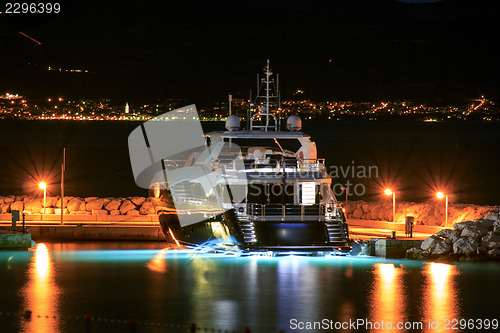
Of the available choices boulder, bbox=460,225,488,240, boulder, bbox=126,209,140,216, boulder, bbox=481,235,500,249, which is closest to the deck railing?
boulder, bbox=460,225,488,240

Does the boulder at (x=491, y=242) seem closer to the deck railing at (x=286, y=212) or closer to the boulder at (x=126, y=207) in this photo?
the deck railing at (x=286, y=212)

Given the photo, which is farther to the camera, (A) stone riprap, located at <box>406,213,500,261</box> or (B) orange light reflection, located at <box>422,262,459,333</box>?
(A) stone riprap, located at <box>406,213,500,261</box>

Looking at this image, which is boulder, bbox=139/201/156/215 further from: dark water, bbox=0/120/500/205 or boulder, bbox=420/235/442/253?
dark water, bbox=0/120/500/205

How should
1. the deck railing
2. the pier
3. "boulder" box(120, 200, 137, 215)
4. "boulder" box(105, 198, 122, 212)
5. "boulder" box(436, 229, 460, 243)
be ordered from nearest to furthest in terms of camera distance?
A: the deck railing, "boulder" box(436, 229, 460, 243), the pier, "boulder" box(120, 200, 137, 215), "boulder" box(105, 198, 122, 212)

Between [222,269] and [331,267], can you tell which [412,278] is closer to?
[331,267]

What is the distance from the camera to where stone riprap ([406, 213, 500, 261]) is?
Result: 82.3 feet

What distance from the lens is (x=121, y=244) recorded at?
28875 mm

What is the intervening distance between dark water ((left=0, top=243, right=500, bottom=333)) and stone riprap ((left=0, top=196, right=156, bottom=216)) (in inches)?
238

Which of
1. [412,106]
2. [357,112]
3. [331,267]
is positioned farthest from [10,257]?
[412,106]

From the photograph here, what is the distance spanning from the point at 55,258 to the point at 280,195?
6296mm

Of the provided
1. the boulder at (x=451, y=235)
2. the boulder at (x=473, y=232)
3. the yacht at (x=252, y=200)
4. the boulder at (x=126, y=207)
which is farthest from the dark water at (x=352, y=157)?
the boulder at (x=473, y=232)

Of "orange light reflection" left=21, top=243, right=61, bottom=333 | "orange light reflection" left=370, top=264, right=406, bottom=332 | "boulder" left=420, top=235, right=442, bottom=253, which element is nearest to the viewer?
"orange light reflection" left=21, top=243, right=61, bottom=333

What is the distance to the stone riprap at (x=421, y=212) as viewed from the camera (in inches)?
1214

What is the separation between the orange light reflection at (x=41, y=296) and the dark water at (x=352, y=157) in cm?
2067
